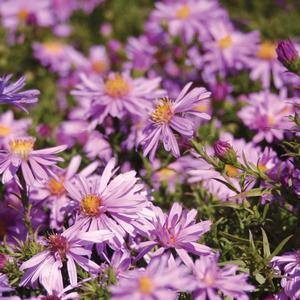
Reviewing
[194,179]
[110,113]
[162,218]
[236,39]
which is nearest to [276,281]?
[162,218]

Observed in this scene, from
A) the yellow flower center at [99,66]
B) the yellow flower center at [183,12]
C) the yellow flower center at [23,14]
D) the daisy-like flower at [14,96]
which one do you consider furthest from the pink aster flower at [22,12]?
the daisy-like flower at [14,96]

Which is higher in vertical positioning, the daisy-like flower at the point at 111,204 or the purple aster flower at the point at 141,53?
the daisy-like flower at the point at 111,204

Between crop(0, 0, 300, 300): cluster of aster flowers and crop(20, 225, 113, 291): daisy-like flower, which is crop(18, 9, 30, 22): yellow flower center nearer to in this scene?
crop(0, 0, 300, 300): cluster of aster flowers

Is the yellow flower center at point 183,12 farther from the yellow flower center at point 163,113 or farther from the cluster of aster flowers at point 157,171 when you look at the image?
the yellow flower center at point 163,113

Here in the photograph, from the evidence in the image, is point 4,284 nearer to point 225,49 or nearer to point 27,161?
point 27,161

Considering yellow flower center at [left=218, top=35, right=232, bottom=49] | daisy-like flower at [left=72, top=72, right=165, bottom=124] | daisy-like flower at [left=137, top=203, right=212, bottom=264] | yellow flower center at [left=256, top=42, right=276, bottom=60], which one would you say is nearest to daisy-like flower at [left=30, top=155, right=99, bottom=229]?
daisy-like flower at [left=72, top=72, right=165, bottom=124]

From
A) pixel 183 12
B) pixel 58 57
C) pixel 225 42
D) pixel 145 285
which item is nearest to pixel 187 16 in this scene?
pixel 183 12
